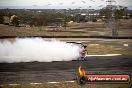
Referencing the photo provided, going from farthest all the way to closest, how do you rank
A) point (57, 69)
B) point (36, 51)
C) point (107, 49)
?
point (36, 51) < point (107, 49) < point (57, 69)

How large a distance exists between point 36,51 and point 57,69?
4.66 m

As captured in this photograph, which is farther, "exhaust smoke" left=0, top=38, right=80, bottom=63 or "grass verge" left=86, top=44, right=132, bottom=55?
"grass verge" left=86, top=44, right=132, bottom=55

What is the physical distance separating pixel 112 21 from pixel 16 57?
1075 centimetres

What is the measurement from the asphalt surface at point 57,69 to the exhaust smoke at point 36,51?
40.5 inches

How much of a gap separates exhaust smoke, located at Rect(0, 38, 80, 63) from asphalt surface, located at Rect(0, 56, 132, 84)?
103cm

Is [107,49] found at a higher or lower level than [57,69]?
higher

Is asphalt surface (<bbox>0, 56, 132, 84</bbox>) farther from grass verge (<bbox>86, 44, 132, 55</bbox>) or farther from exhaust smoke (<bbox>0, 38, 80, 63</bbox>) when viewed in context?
exhaust smoke (<bbox>0, 38, 80, 63</bbox>)

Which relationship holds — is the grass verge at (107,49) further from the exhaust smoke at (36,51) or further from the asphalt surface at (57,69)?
the exhaust smoke at (36,51)

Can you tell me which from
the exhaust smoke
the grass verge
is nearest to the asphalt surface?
the grass verge

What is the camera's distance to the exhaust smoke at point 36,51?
25328 mm

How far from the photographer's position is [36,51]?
28.0 metres

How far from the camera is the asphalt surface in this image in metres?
21.7

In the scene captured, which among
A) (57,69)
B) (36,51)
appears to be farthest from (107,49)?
(36,51)

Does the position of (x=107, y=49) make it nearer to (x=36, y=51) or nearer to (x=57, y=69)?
(x=57, y=69)
